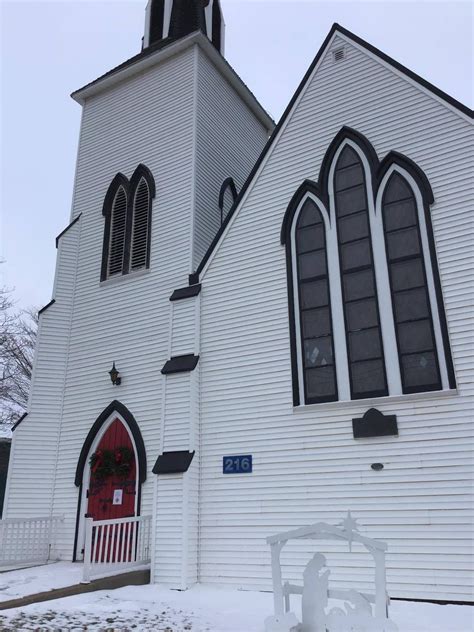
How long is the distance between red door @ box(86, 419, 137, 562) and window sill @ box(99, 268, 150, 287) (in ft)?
11.8

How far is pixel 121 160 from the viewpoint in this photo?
580 inches

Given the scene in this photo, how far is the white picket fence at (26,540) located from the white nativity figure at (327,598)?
7043 mm

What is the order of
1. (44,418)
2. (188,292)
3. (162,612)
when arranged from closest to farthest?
(162,612) < (188,292) < (44,418)

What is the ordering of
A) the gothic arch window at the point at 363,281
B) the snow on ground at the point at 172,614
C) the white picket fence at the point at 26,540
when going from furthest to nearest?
the white picket fence at the point at 26,540, the gothic arch window at the point at 363,281, the snow on ground at the point at 172,614

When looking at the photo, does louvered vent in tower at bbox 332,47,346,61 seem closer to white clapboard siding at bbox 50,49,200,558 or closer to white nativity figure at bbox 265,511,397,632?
white clapboard siding at bbox 50,49,200,558

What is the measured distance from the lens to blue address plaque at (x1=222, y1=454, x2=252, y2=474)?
907 centimetres

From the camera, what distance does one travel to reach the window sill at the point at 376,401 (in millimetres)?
7891

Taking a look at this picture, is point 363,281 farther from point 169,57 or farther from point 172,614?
point 169,57

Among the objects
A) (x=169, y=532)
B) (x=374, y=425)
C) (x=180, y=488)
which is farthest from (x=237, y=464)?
(x=374, y=425)

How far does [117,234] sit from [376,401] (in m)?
8.55

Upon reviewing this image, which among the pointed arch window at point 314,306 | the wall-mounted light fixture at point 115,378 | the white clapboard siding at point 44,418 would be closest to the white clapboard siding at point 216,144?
the wall-mounted light fixture at point 115,378

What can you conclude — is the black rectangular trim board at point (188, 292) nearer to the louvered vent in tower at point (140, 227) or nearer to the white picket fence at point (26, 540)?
the louvered vent in tower at point (140, 227)

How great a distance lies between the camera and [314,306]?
9461mm

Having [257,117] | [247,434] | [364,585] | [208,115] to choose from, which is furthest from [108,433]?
[257,117]
